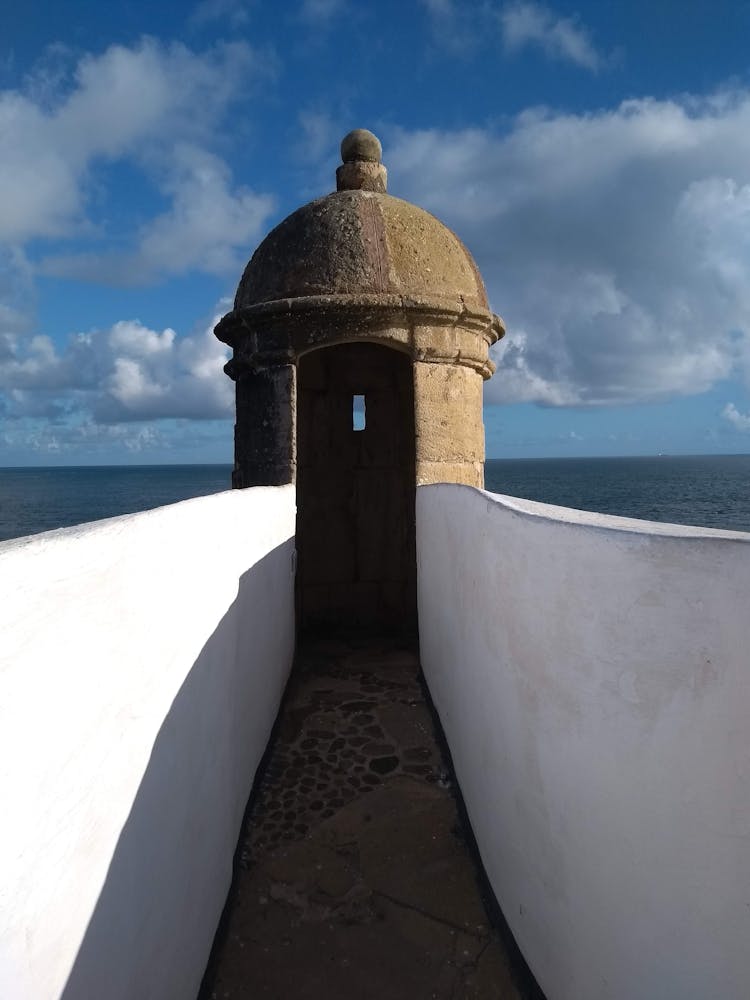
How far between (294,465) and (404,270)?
6.64ft

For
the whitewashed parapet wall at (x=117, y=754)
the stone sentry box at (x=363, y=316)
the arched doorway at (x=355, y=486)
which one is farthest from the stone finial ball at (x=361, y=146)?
the whitewashed parapet wall at (x=117, y=754)

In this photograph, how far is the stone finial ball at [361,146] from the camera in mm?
6520

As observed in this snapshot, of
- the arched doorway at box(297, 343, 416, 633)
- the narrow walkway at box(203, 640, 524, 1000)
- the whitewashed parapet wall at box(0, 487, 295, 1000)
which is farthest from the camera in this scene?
the arched doorway at box(297, 343, 416, 633)

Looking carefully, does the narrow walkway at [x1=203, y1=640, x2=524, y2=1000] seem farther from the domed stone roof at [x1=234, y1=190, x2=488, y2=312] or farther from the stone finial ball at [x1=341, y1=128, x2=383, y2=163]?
the stone finial ball at [x1=341, y1=128, x2=383, y2=163]

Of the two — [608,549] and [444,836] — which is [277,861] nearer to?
[444,836]

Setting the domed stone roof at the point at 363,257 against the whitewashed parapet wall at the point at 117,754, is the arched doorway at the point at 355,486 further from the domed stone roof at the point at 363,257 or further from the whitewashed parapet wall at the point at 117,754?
the whitewashed parapet wall at the point at 117,754

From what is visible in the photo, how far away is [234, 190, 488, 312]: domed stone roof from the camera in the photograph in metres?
5.75

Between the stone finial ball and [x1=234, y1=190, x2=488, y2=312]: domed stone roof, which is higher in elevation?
the stone finial ball

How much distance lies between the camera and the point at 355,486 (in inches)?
311

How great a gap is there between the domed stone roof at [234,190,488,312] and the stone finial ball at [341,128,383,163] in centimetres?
51

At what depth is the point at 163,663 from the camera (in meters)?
2.05

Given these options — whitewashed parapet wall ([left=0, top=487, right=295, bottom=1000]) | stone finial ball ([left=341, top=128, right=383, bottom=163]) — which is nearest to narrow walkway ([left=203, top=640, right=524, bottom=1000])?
whitewashed parapet wall ([left=0, top=487, right=295, bottom=1000])

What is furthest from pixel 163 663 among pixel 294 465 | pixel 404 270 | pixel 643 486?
pixel 643 486

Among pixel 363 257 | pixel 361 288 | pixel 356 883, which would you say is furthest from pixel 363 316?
pixel 356 883
